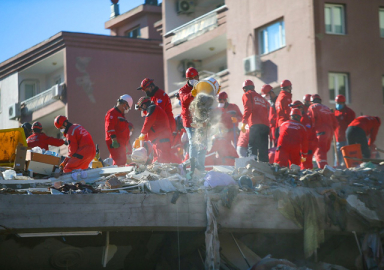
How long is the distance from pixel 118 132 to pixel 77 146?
2.75 ft

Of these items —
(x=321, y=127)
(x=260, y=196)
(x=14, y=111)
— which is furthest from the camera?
(x=14, y=111)

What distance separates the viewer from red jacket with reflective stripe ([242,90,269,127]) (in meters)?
11.0

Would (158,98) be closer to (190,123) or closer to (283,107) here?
(190,123)

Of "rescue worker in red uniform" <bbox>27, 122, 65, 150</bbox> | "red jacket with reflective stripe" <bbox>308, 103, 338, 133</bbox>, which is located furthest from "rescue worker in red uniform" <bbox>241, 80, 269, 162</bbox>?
"rescue worker in red uniform" <bbox>27, 122, 65, 150</bbox>

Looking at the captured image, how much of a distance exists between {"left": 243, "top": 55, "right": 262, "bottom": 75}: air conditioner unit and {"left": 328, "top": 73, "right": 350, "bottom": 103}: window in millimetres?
2620

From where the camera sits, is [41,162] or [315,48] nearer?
[41,162]

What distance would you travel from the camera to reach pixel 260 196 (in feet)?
26.7

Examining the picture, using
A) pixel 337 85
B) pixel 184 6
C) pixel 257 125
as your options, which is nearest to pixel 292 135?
pixel 257 125

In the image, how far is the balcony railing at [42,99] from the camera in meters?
27.7

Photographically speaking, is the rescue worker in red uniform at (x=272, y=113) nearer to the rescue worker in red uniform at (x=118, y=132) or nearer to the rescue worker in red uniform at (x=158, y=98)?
the rescue worker in red uniform at (x=158, y=98)

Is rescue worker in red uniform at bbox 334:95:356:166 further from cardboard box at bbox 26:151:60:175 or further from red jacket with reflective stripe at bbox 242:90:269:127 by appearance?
cardboard box at bbox 26:151:60:175

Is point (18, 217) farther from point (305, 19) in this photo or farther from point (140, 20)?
point (140, 20)

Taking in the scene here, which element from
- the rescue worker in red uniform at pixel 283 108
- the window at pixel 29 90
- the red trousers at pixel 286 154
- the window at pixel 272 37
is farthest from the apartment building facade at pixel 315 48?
the window at pixel 29 90

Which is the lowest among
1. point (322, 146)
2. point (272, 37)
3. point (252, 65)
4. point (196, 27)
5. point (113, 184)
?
point (113, 184)
